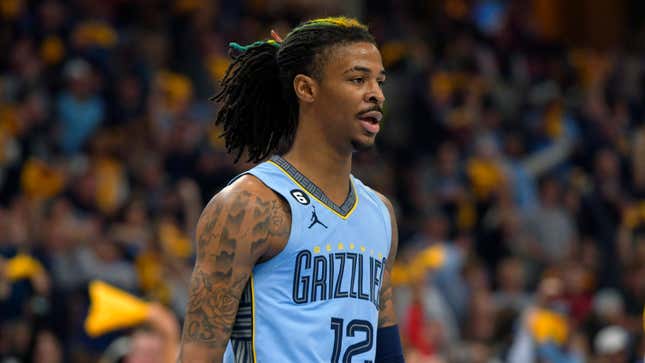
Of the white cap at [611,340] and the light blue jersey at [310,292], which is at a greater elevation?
the white cap at [611,340]

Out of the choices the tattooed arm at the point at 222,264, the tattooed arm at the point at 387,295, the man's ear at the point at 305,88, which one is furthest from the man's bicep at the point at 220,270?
the tattooed arm at the point at 387,295

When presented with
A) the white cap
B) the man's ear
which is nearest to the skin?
the man's ear

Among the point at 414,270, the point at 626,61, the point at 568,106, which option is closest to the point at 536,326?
the point at 414,270

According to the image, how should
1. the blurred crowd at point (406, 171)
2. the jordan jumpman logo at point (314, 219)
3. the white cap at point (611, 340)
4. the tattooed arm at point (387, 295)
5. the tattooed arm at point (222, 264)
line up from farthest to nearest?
the blurred crowd at point (406, 171)
the white cap at point (611, 340)
the tattooed arm at point (387, 295)
the jordan jumpman logo at point (314, 219)
the tattooed arm at point (222, 264)

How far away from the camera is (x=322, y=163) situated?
367cm

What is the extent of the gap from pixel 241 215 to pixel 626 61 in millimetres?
12295

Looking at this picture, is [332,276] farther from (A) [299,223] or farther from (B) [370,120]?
(B) [370,120]

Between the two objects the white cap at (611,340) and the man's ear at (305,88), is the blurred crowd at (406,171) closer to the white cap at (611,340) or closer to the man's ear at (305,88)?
the white cap at (611,340)

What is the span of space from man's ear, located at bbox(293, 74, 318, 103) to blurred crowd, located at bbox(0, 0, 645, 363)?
285 cm

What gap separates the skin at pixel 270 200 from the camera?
134 inches

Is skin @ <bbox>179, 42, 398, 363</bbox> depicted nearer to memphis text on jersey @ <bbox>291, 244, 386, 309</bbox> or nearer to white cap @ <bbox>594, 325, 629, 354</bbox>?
memphis text on jersey @ <bbox>291, 244, 386, 309</bbox>

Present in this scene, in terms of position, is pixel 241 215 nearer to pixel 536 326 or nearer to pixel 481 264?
pixel 536 326

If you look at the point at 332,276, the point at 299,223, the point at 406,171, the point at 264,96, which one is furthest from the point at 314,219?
the point at 406,171

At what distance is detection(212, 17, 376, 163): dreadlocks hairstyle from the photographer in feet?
12.2
